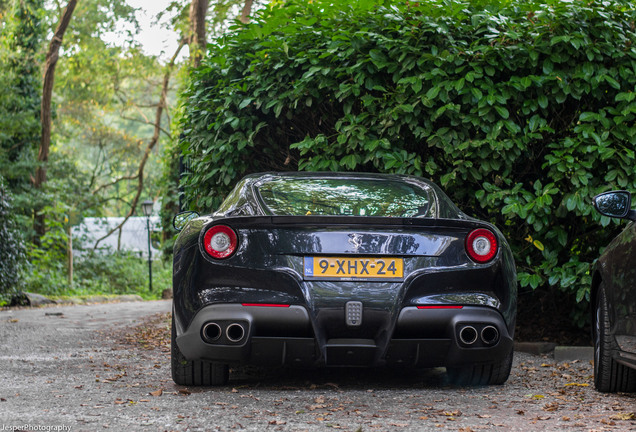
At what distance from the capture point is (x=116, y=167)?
39969mm

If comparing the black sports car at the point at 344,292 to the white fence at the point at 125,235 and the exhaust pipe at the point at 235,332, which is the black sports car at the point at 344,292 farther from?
the white fence at the point at 125,235

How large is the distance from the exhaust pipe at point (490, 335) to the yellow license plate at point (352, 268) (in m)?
0.60

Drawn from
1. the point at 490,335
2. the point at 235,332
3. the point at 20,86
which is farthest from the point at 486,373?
the point at 20,86

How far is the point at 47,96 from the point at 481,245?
69.2 ft

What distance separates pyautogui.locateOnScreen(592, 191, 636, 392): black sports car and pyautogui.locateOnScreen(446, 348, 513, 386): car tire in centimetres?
56

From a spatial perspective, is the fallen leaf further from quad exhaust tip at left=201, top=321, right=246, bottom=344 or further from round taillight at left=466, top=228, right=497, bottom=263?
quad exhaust tip at left=201, top=321, right=246, bottom=344

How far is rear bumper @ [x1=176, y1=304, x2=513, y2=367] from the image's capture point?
4531 millimetres

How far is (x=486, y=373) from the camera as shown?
518 cm

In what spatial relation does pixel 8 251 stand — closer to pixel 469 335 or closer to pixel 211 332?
pixel 211 332

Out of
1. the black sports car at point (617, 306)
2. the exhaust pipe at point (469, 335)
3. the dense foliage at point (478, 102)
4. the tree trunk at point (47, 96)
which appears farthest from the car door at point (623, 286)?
the tree trunk at point (47, 96)

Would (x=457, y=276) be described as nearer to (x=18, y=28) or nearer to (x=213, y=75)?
(x=213, y=75)

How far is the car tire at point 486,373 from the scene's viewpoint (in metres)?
5.15

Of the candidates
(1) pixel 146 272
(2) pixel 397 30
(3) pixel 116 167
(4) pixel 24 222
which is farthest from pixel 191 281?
(3) pixel 116 167

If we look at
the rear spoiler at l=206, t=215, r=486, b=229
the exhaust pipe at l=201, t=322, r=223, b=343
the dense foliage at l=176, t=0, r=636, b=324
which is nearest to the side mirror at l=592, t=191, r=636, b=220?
the rear spoiler at l=206, t=215, r=486, b=229
